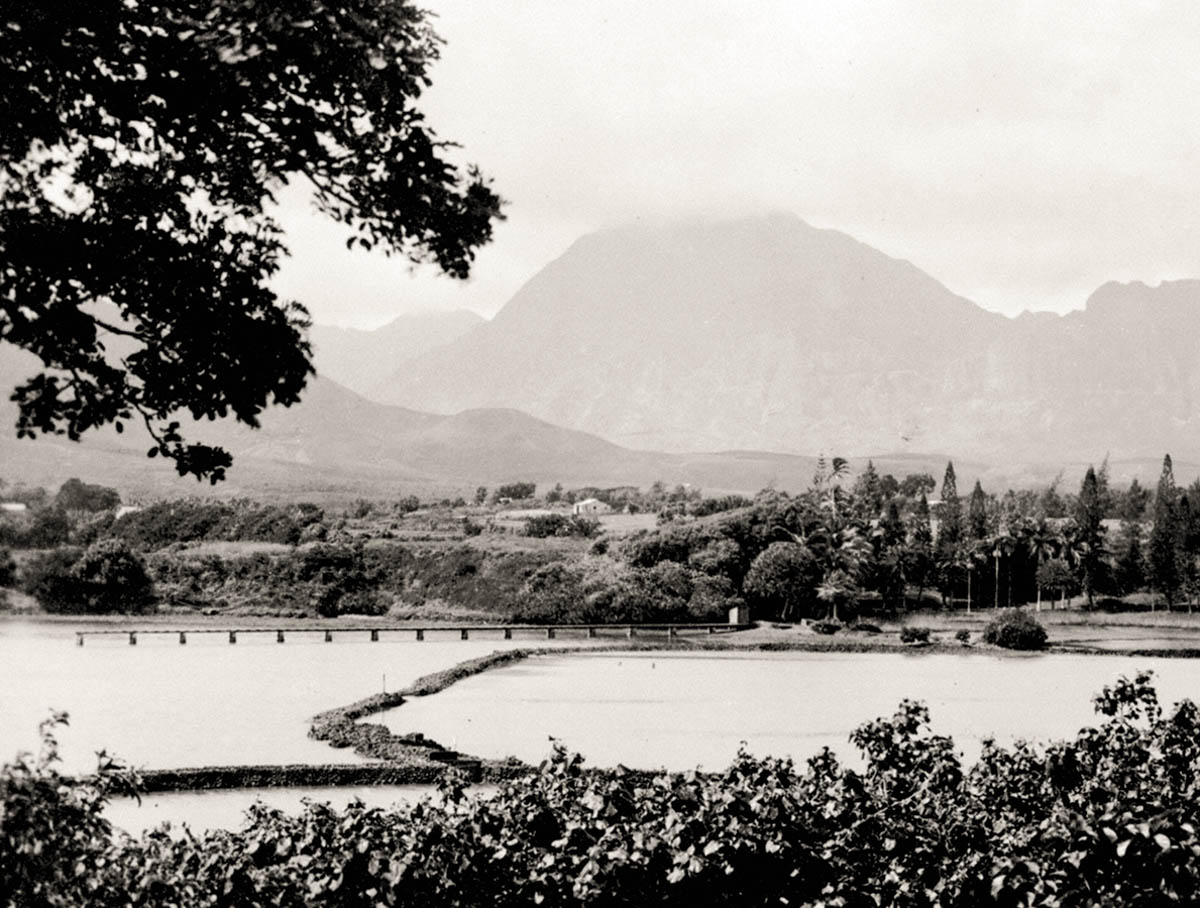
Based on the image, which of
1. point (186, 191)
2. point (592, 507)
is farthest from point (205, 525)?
point (186, 191)

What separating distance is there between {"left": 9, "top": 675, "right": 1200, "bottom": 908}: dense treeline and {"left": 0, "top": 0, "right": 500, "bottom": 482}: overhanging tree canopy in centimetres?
264

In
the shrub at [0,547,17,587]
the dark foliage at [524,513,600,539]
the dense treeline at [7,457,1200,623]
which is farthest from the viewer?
the dark foliage at [524,513,600,539]

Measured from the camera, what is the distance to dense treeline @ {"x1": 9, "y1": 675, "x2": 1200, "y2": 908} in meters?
10.5

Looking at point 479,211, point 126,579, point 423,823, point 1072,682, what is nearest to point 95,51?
point 479,211

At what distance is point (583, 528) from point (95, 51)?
114283mm

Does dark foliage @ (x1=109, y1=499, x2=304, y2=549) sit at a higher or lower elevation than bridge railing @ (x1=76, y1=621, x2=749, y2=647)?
higher

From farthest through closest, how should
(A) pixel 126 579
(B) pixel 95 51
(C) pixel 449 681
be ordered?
(A) pixel 126 579 → (C) pixel 449 681 → (B) pixel 95 51

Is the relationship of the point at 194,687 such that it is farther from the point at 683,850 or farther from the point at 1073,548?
the point at 1073,548

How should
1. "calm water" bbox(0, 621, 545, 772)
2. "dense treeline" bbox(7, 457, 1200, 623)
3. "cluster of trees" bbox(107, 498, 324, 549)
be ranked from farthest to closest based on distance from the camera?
"cluster of trees" bbox(107, 498, 324, 549) < "dense treeline" bbox(7, 457, 1200, 623) < "calm water" bbox(0, 621, 545, 772)

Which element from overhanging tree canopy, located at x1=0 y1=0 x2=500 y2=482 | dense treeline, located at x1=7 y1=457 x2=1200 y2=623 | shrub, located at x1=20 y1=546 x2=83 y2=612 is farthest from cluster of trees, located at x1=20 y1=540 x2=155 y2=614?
overhanging tree canopy, located at x1=0 y1=0 x2=500 y2=482

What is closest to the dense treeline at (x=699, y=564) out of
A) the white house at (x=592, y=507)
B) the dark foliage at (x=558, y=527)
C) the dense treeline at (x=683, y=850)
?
the dark foliage at (x=558, y=527)

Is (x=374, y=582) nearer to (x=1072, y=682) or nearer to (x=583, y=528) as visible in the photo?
(x=583, y=528)

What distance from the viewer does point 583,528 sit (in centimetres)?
12138

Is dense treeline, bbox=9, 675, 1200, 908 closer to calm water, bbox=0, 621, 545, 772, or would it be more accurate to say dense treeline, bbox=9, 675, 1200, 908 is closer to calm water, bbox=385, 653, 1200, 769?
calm water, bbox=0, 621, 545, 772
